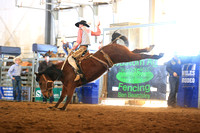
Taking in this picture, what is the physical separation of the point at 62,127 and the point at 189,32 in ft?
38.8

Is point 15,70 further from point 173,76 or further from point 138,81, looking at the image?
point 173,76

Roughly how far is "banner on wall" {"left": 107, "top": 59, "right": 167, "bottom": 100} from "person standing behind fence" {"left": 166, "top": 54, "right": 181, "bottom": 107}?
495mm

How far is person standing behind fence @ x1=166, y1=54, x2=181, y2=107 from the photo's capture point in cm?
1203

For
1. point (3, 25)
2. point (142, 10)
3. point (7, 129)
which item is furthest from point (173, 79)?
point (3, 25)

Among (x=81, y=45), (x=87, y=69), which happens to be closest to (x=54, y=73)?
(x=87, y=69)

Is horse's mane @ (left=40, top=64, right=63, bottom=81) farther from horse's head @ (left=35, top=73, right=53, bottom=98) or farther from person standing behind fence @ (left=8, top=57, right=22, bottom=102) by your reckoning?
person standing behind fence @ (left=8, top=57, right=22, bottom=102)

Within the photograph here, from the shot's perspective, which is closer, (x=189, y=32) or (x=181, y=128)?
(x=181, y=128)

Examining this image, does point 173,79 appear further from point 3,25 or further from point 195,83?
point 3,25

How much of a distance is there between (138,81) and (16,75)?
5336mm

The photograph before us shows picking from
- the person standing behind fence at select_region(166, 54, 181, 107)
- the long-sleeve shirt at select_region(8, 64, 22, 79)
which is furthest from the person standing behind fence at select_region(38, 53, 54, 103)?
the person standing behind fence at select_region(166, 54, 181, 107)

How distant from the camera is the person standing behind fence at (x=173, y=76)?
39.5 ft

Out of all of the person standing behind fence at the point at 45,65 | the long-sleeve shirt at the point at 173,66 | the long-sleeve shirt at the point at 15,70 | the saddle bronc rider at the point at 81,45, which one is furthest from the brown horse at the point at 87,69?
the long-sleeve shirt at the point at 15,70

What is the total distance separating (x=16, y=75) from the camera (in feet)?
49.6

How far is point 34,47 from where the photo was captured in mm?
16141
